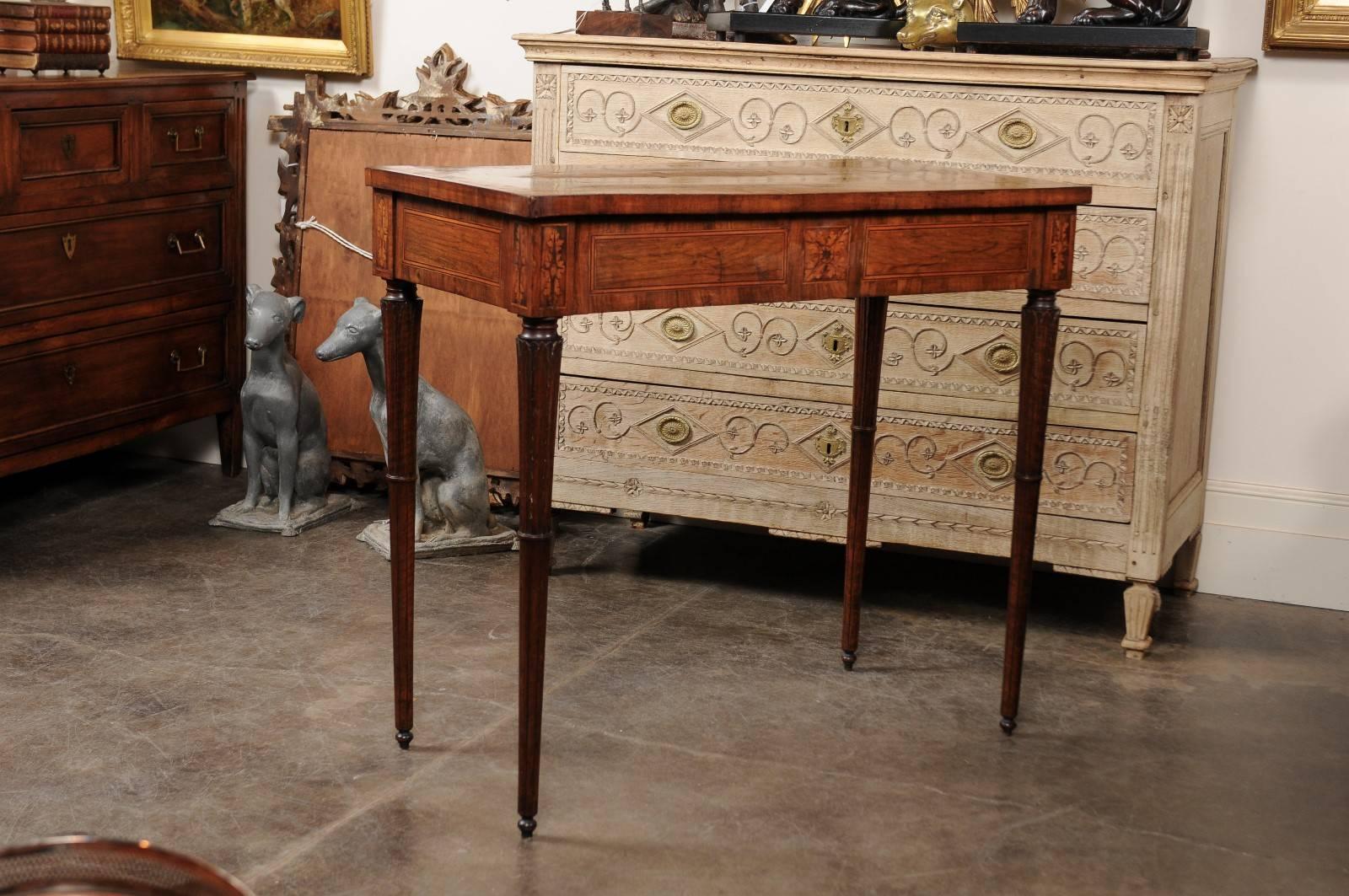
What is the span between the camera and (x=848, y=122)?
12.6 ft

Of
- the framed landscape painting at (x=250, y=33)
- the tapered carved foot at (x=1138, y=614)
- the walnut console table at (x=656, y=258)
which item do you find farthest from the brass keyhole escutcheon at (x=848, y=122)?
the framed landscape painting at (x=250, y=33)

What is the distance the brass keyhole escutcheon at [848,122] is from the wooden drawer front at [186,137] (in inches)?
91.3

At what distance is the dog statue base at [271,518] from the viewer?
15.5ft

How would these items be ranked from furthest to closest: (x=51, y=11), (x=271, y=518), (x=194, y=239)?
(x=194, y=239), (x=271, y=518), (x=51, y=11)

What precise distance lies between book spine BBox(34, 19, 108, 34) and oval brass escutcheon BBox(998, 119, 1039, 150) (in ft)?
9.52

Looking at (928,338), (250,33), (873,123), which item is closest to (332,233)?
(250,33)

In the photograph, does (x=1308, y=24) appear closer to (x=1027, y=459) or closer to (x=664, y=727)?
(x=1027, y=459)

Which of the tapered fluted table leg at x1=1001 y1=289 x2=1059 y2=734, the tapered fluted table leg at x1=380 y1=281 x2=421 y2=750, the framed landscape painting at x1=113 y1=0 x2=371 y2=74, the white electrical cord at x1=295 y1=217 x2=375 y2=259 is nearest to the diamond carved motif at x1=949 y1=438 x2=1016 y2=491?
the tapered fluted table leg at x1=1001 y1=289 x2=1059 y2=734

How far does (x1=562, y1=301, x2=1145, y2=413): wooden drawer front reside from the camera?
3787mm

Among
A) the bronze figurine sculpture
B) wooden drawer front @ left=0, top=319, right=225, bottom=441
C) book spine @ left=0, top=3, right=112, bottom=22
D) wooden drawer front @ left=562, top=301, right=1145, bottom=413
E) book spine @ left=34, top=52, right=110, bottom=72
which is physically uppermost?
the bronze figurine sculpture

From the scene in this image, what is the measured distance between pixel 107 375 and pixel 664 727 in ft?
8.16

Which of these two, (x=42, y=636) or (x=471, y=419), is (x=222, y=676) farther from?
(x=471, y=419)

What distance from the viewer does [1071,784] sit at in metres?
3.11

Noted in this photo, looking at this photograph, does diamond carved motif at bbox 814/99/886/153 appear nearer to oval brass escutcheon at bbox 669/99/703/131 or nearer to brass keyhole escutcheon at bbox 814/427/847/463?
oval brass escutcheon at bbox 669/99/703/131
